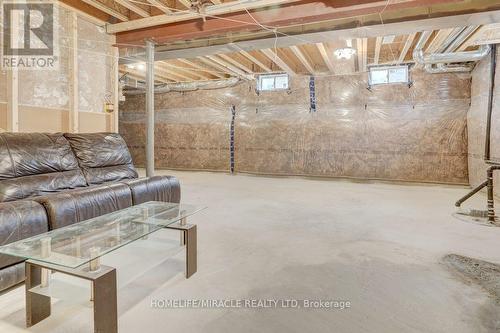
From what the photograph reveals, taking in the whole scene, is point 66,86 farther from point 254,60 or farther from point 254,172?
point 254,172

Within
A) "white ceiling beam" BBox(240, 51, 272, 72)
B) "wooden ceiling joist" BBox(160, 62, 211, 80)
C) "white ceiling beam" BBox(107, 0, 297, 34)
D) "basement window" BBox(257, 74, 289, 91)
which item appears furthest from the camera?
"basement window" BBox(257, 74, 289, 91)

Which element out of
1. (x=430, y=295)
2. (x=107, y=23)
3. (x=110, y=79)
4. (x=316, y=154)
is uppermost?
(x=107, y=23)

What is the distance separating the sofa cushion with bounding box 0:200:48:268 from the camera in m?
1.58

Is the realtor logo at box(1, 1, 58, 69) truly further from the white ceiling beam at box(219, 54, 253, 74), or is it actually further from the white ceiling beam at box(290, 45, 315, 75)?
the white ceiling beam at box(290, 45, 315, 75)

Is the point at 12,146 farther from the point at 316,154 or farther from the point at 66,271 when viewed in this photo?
the point at 316,154

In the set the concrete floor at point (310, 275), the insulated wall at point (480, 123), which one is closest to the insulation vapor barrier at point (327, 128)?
the insulated wall at point (480, 123)

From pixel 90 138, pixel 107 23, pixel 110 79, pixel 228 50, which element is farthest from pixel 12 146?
pixel 228 50

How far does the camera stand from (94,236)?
166cm

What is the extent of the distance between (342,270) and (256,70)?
17.5ft

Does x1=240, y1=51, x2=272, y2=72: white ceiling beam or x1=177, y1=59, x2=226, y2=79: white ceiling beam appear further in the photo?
x1=177, y1=59, x2=226, y2=79: white ceiling beam

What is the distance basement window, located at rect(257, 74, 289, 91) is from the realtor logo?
425 cm

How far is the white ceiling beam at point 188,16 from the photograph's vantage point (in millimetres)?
3264

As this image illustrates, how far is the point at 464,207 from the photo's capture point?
12.4 ft

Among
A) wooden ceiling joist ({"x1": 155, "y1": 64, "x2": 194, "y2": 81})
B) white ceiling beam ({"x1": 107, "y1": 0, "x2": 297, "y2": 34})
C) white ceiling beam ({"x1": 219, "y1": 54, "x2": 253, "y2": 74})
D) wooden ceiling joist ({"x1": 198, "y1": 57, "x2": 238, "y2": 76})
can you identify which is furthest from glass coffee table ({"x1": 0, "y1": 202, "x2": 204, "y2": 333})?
wooden ceiling joist ({"x1": 155, "y1": 64, "x2": 194, "y2": 81})
